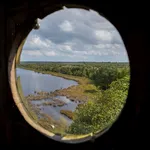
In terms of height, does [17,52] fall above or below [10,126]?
above

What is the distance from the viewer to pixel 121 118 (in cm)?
279

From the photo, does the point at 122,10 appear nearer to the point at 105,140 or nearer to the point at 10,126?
the point at 105,140

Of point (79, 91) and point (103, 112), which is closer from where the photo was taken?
point (103, 112)

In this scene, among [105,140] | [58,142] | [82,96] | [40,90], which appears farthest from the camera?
[40,90]

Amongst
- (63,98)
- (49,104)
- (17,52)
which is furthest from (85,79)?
(17,52)

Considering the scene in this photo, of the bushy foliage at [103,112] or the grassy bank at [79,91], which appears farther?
the grassy bank at [79,91]

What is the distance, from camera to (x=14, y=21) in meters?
3.43

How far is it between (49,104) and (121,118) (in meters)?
30.0

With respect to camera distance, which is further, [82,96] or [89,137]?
[82,96]

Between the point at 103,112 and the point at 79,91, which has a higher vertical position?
the point at 79,91

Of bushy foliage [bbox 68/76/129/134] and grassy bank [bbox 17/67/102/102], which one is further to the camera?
grassy bank [bbox 17/67/102/102]

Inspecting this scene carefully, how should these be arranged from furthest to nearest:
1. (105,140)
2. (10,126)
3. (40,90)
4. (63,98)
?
(40,90) → (63,98) → (10,126) → (105,140)

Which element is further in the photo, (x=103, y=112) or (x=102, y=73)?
(x=102, y=73)

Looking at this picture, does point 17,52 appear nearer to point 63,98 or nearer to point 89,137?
point 89,137
